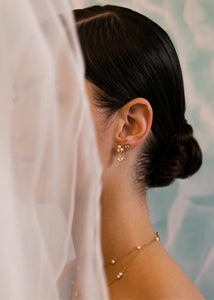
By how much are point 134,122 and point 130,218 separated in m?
0.18

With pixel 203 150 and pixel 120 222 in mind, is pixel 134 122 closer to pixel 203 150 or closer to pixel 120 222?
pixel 120 222

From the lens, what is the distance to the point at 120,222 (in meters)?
0.88

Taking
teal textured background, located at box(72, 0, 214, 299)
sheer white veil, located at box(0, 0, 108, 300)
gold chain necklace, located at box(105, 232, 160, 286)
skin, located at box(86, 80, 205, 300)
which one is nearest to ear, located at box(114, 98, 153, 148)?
skin, located at box(86, 80, 205, 300)

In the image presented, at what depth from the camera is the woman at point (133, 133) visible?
82cm

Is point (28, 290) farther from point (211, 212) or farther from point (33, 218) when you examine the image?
point (211, 212)

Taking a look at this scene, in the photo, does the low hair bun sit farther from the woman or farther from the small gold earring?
the small gold earring

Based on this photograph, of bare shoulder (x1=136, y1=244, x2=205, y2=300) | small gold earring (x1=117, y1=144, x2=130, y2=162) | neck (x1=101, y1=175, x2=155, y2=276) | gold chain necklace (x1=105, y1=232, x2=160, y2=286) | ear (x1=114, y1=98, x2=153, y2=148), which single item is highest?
ear (x1=114, y1=98, x2=153, y2=148)

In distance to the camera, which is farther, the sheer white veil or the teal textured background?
the teal textured background

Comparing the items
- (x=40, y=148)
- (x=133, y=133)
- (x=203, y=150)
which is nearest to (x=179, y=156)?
(x=133, y=133)

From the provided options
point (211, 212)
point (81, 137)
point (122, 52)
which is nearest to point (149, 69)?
point (122, 52)

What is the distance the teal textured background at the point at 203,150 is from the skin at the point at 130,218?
471 millimetres

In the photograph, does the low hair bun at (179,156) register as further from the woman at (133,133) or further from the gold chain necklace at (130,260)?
the gold chain necklace at (130,260)

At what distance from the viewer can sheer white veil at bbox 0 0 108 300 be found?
39cm

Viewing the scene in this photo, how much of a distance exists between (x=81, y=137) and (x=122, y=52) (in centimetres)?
43
